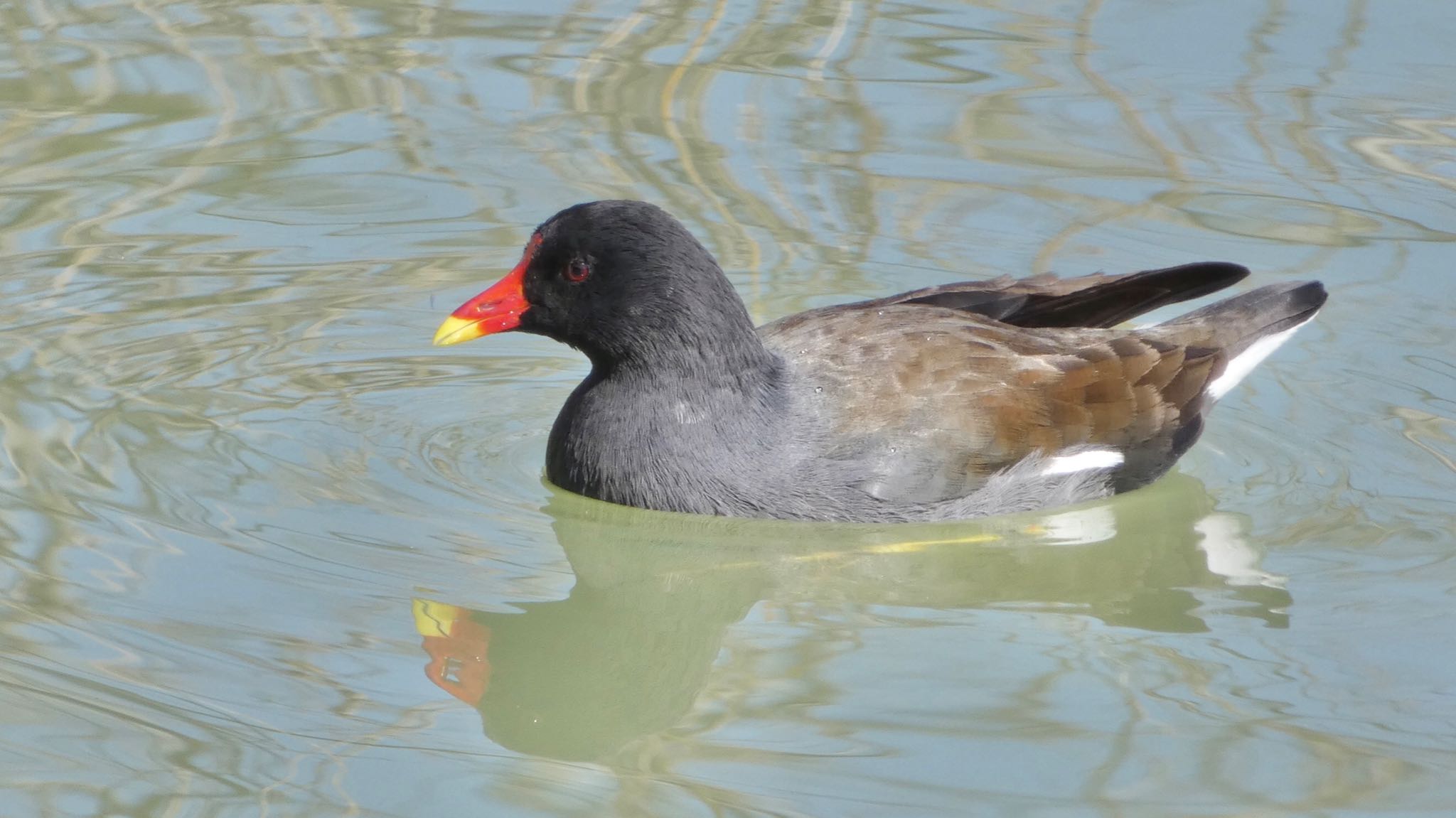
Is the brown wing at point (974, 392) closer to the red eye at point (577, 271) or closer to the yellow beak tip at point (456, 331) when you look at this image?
the red eye at point (577, 271)

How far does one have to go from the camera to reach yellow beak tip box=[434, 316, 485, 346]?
5496mm

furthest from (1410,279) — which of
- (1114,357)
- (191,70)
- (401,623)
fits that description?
(191,70)

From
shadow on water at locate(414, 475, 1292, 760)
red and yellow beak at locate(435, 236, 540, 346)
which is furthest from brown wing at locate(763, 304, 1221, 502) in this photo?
red and yellow beak at locate(435, 236, 540, 346)

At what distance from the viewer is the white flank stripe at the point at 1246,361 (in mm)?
6070

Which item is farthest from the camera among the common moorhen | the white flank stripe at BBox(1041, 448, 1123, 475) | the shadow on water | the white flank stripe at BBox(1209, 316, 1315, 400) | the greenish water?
the white flank stripe at BBox(1209, 316, 1315, 400)

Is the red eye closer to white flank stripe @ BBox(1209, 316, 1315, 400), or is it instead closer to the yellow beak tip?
the yellow beak tip

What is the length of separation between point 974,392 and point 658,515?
966mm

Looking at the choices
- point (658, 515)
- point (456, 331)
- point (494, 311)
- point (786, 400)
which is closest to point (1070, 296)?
point (786, 400)

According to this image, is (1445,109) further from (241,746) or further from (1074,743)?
(241,746)

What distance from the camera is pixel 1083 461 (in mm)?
5746

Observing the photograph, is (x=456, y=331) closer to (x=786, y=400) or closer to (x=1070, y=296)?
A: (x=786, y=400)

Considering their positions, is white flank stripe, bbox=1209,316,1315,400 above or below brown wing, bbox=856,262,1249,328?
below

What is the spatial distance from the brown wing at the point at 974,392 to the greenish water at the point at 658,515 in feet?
0.66

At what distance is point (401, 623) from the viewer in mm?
4746
